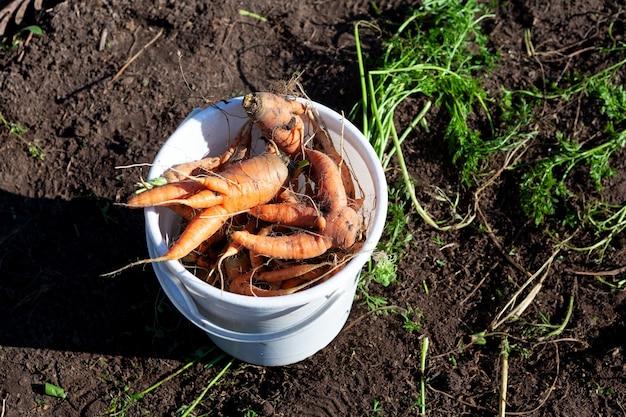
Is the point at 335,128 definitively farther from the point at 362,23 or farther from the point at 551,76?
the point at 551,76

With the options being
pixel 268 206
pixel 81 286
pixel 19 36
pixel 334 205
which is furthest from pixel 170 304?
pixel 19 36

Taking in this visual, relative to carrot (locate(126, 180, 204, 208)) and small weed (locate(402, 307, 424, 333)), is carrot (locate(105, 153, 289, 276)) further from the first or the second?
small weed (locate(402, 307, 424, 333))

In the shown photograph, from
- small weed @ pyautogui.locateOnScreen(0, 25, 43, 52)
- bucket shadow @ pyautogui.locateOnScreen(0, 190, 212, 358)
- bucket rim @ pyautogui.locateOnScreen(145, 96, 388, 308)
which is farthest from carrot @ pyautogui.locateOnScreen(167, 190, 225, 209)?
small weed @ pyautogui.locateOnScreen(0, 25, 43, 52)

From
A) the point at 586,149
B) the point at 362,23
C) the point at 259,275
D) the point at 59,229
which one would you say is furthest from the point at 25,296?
the point at 586,149

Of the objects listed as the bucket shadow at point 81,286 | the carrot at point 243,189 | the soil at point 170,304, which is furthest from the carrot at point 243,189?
the bucket shadow at point 81,286

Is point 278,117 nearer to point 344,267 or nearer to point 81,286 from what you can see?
point 344,267
